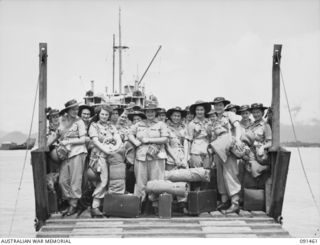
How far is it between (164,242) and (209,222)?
0.90 metres

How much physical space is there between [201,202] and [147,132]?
115 cm

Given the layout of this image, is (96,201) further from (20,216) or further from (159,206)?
(20,216)

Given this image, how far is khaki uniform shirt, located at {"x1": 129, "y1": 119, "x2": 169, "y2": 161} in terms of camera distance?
6.50 metres

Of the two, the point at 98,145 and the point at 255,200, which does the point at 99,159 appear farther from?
the point at 255,200

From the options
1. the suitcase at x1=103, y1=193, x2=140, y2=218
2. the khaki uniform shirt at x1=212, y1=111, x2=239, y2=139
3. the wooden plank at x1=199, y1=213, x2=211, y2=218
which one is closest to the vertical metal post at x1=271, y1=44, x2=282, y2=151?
the khaki uniform shirt at x1=212, y1=111, x2=239, y2=139

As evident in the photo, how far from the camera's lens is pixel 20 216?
47.9ft

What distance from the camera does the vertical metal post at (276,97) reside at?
246 inches

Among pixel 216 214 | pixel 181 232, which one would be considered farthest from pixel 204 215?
pixel 181 232

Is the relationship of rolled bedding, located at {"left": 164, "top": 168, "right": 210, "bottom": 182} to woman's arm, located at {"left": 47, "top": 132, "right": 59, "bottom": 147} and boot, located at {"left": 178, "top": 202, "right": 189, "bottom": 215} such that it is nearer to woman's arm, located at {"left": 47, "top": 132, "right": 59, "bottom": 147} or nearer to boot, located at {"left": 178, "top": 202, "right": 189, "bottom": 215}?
boot, located at {"left": 178, "top": 202, "right": 189, "bottom": 215}

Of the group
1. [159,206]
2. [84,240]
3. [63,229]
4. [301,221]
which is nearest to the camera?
[84,240]

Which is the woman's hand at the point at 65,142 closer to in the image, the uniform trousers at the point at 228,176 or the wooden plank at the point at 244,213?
the uniform trousers at the point at 228,176

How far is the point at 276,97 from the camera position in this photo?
6.32 meters

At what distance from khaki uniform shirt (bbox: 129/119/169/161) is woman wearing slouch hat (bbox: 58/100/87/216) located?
2.31ft

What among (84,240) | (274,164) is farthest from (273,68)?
(84,240)
